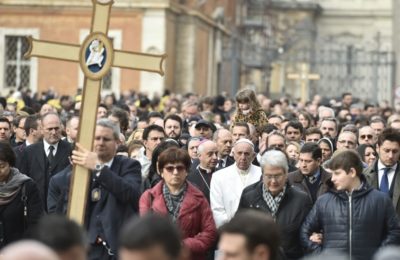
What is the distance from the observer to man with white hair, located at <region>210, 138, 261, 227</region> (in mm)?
12867

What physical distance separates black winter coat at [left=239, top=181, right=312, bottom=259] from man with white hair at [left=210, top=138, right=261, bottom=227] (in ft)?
1.88

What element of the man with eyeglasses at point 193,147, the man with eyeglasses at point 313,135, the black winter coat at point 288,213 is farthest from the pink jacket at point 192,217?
the man with eyeglasses at point 313,135

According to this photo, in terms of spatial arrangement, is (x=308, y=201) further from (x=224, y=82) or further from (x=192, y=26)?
(x=224, y=82)

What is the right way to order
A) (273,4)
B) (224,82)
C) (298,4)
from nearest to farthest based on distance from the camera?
(224,82) < (273,4) < (298,4)

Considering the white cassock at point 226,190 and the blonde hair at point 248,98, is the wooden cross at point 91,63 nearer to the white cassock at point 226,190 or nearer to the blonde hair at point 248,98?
the white cassock at point 226,190

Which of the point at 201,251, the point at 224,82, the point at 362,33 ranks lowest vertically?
the point at 201,251

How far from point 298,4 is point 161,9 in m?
41.0

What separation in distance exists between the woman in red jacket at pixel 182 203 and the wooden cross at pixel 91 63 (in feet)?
2.15

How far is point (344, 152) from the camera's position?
11.6 metres

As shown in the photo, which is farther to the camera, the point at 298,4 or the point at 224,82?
the point at 298,4

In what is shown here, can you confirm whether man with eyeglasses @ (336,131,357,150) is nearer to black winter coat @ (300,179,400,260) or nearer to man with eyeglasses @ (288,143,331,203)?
man with eyeglasses @ (288,143,331,203)

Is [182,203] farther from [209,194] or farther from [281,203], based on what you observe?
[209,194]

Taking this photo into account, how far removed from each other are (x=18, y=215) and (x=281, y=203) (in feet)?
6.94

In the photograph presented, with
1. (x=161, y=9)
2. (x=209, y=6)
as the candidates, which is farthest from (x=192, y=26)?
(x=209, y=6)
